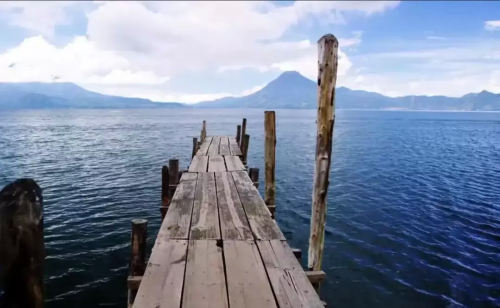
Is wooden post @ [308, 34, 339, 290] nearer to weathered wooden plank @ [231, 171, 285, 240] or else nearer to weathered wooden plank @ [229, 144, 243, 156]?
weathered wooden plank @ [231, 171, 285, 240]

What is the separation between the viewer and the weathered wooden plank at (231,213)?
18.9 feet

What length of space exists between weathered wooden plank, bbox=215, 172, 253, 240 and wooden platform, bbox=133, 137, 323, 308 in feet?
0.05

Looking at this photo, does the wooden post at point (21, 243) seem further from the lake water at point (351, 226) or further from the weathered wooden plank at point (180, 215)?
the lake water at point (351, 226)

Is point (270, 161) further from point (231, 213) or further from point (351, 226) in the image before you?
point (351, 226)

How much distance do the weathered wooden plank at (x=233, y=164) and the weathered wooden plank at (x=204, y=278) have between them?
20.1ft

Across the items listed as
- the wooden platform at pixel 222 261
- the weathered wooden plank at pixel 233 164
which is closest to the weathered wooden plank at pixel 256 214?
the wooden platform at pixel 222 261

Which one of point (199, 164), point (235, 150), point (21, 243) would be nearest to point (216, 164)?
point (199, 164)

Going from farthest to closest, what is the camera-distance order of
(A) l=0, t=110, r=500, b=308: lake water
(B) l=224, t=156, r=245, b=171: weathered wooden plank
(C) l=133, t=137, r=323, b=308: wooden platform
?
(B) l=224, t=156, r=245, b=171: weathered wooden plank < (A) l=0, t=110, r=500, b=308: lake water < (C) l=133, t=137, r=323, b=308: wooden platform

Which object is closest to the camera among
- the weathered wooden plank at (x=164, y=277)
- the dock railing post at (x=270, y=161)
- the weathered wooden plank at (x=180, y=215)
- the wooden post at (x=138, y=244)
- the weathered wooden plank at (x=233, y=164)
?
the weathered wooden plank at (x=164, y=277)

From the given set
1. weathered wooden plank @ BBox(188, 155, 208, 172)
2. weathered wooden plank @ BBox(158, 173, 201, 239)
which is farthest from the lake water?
weathered wooden plank @ BBox(158, 173, 201, 239)

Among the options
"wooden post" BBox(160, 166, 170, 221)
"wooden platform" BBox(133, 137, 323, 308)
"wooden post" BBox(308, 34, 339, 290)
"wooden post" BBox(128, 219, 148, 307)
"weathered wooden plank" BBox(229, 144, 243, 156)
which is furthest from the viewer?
"weathered wooden plank" BBox(229, 144, 243, 156)

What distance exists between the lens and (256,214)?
22.2 ft

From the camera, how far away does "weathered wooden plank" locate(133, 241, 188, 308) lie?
3.78 meters

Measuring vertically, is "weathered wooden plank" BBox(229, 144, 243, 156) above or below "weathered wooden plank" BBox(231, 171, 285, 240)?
above
